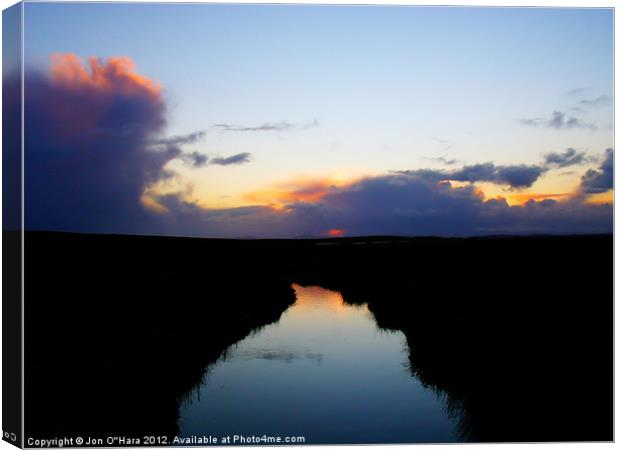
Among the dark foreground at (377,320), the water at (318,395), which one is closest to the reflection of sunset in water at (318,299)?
the dark foreground at (377,320)

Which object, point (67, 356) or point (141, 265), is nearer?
point (67, 356)

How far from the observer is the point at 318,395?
53.4 feet

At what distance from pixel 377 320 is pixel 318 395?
11.4 m

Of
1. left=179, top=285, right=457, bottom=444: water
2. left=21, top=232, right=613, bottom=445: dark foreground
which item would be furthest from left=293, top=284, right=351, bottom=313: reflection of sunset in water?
left=179, top=285, right=457, bottom=444: water

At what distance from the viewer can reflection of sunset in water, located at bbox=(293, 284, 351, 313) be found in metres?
31.1

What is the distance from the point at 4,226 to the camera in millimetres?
11617

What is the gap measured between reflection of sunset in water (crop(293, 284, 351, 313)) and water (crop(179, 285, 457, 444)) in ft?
23.9

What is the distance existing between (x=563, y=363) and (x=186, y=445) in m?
8.16

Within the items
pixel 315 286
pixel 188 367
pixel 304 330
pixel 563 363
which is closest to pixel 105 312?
pixel 188 367

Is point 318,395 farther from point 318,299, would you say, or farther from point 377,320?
point 318,299

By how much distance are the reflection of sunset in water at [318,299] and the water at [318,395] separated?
7.28 metres

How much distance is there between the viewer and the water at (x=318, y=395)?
14.0m

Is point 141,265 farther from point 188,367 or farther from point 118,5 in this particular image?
point 118,5

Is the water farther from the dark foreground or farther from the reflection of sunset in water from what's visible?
the reflection of sunset in water
